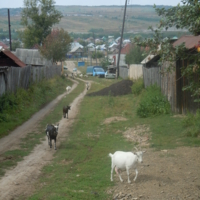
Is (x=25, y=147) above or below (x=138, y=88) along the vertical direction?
below

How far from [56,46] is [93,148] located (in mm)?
39569

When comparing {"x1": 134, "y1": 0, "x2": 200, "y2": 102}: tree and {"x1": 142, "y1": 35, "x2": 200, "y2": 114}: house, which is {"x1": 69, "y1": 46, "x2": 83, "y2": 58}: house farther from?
{"x1": 134, "y1": 0, "x2": 200, "y2": 102}: tree

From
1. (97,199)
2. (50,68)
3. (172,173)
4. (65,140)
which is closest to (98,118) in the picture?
(65,140)

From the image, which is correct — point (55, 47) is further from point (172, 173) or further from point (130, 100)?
point (172, 173)

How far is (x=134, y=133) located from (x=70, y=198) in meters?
7.34

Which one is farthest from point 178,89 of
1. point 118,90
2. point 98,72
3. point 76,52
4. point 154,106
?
point 76,52

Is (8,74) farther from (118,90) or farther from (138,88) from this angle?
(118,90)

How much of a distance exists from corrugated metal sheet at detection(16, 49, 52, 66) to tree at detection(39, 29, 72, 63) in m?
0.89

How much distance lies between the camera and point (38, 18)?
57.6 m

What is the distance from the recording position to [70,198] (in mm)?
7227

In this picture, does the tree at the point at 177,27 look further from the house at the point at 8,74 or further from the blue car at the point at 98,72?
the blue car at the point at 98,72

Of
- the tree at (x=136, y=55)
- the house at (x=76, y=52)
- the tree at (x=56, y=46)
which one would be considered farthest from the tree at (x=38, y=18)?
the house at (x=76, y=52)

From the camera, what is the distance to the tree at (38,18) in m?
57.4

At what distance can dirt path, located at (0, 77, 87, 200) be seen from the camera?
26.1 feet
